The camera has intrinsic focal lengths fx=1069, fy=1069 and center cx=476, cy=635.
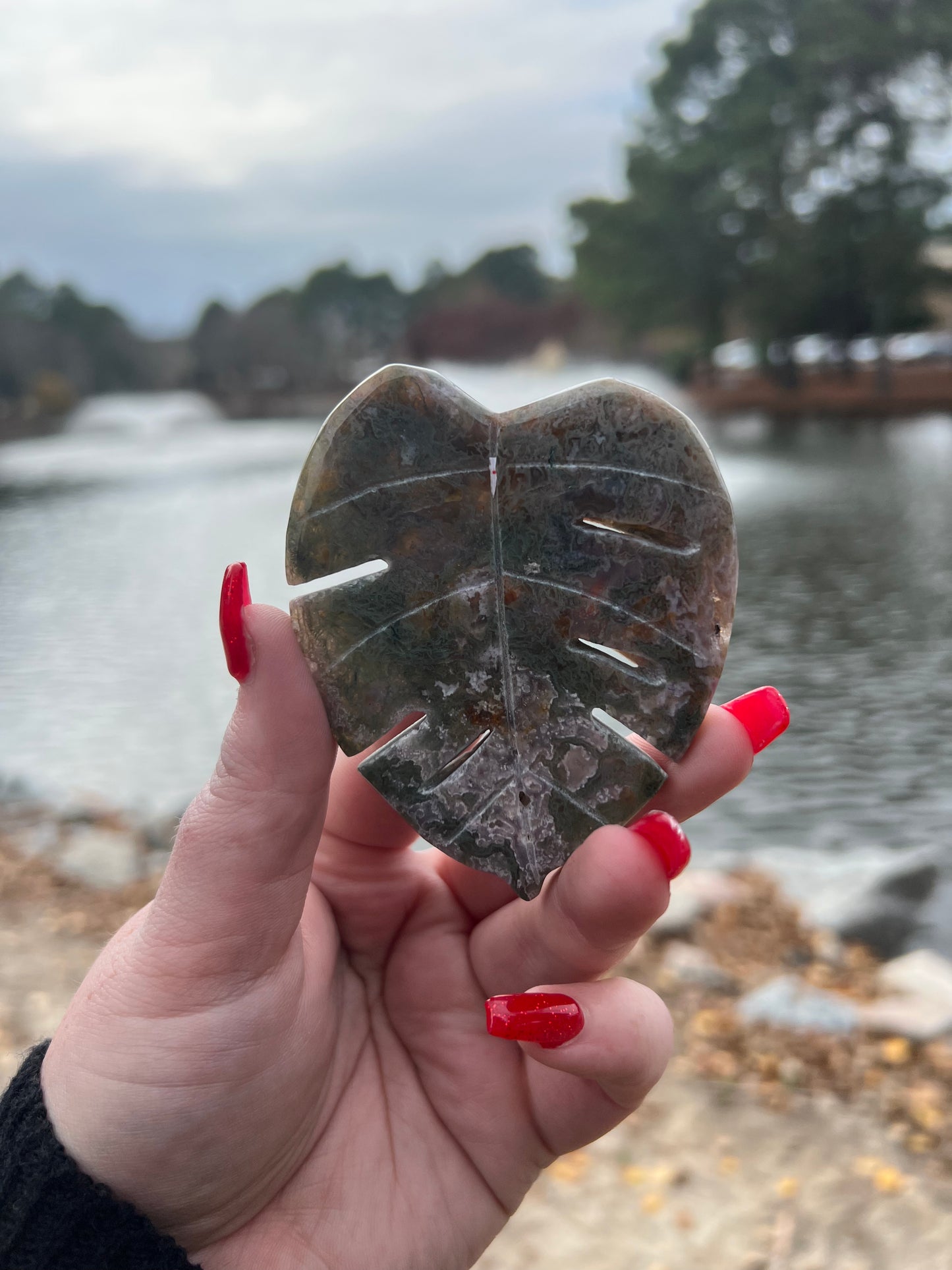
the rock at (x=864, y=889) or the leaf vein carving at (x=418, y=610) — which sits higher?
the leaf vein carving at (x=418, y=610)

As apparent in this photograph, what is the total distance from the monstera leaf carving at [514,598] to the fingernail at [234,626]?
131 mm

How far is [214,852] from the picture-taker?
4.61 feet

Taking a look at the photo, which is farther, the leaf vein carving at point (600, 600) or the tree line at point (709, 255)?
the tree line at point (709, 255)

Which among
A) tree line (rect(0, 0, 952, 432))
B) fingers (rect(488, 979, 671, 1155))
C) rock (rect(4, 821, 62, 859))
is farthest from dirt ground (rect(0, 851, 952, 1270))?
tree line (rect(0, 0, 952, 432))

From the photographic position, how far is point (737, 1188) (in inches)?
115

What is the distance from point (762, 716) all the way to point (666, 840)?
0.29 m

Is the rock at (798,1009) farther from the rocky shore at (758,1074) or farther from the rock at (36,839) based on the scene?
the rock at (36,839)

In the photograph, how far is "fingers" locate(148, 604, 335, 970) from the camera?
140 cm

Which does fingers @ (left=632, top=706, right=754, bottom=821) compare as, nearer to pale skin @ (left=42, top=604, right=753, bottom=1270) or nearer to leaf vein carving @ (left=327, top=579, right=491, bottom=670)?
pale skin @ (left=42, top=604, right=753, bottom=1270)

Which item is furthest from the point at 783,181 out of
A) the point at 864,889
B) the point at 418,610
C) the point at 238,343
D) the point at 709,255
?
the point at 418,610

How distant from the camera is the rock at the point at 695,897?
411cm

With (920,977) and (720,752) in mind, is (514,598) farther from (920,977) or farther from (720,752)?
(920,977)

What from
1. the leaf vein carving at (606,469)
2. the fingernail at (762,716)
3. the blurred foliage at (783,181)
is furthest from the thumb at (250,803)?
the blurred foliage at (783,181)

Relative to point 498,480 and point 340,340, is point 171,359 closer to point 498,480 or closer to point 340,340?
point 340,340
